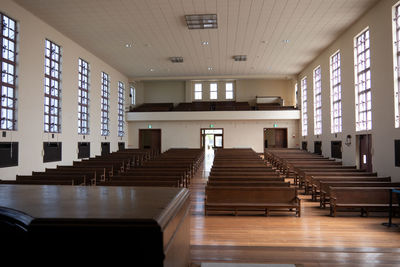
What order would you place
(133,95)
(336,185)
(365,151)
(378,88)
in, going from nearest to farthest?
(336,185) < (378,88) < (365,151) < (133,95)

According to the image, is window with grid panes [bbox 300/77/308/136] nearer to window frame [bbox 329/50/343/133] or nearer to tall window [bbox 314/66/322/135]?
Answer: tall window [bbox 314/66/322/135]

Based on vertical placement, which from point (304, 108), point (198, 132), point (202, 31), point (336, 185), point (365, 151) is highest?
point (202, 31)

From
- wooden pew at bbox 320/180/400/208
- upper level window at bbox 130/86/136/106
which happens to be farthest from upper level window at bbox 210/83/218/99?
wooden pew at bbox 320/180/400/208

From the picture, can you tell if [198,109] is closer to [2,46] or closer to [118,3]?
[118,3]

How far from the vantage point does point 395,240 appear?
4602 millimetres

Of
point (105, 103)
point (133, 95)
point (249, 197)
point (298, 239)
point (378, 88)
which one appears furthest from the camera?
point (133, 95)

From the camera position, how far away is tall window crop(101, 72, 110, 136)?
1731 centimetres

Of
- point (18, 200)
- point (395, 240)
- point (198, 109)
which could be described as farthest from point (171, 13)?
point (198, 109)

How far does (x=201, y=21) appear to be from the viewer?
1127cm

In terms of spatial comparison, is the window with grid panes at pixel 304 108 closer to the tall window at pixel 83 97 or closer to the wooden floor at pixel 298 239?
the tall window at pixel 83 97

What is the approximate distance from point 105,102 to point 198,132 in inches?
308

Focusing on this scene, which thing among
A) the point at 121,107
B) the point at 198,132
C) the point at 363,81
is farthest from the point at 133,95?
the point at 363,81

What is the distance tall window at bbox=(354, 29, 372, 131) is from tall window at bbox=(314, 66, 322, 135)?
189 inches

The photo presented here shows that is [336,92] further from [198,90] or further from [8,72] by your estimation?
[8,72]
